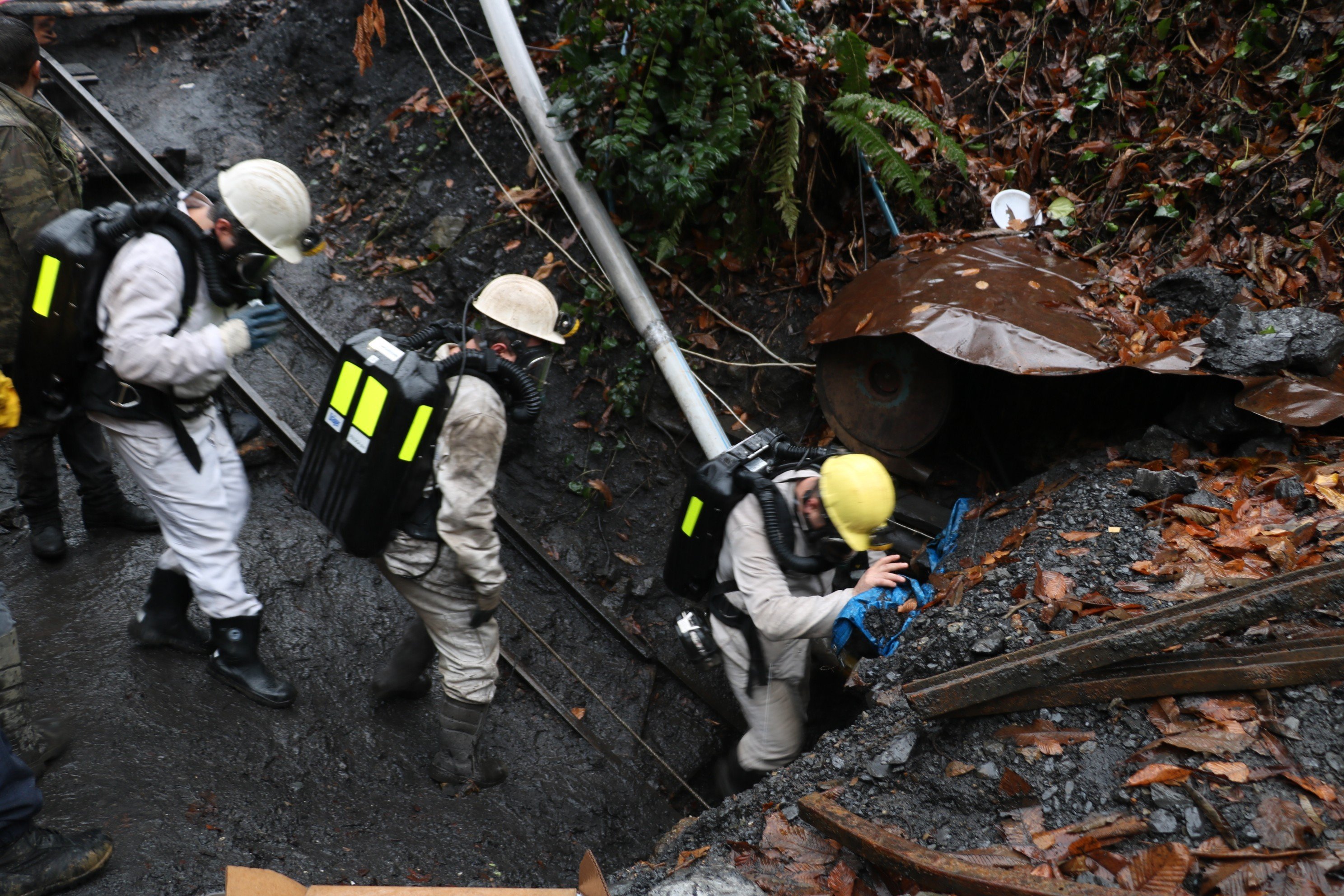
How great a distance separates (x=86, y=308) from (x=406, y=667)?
2.27 m

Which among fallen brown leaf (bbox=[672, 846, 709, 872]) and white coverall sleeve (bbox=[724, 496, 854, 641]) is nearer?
fallen brown leaf (bbox=[672, 846, 709, 872])

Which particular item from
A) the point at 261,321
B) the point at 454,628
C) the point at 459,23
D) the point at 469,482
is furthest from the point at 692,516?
the point at 459,23

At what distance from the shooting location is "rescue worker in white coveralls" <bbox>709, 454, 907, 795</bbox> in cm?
347

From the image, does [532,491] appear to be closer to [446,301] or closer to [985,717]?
[446,301]

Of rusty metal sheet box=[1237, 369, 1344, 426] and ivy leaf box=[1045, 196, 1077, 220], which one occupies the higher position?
ivy leaf box=[1045, 196, 1077, 220]

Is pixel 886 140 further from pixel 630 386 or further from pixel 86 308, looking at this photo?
pixel 86 308

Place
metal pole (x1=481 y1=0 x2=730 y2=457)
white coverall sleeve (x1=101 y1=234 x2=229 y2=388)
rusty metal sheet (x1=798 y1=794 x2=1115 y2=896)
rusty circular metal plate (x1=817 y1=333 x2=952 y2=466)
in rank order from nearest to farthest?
rusty metal sheet (x1=798 y1=794 x2=1115 y2=896)
white coverall sleeve (x1=101 y1=234 x2=229 y2=388)
rusty circular metal plate (x1=817 y1=333 x2=952 y2=466)
metal pole (x1=481 y1=0 x2=730 y2=457)

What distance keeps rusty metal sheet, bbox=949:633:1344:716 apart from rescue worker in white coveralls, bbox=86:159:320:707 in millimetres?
3347

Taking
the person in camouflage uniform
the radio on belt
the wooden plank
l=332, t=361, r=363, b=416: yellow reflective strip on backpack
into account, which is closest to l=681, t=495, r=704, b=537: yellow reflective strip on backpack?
the radio on belt

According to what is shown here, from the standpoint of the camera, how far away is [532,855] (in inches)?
157

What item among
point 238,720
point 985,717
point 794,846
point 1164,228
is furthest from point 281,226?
point 1164,228

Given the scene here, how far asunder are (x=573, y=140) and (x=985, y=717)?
479 cm

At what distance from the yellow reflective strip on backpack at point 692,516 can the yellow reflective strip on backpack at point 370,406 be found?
5.15ft

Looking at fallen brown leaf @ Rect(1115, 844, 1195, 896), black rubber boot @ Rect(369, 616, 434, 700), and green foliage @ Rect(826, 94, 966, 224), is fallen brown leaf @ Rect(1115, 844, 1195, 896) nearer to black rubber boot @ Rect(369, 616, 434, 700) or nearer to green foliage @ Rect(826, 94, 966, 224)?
black rubber boot @ Rect(369, 616, 434, 700)
